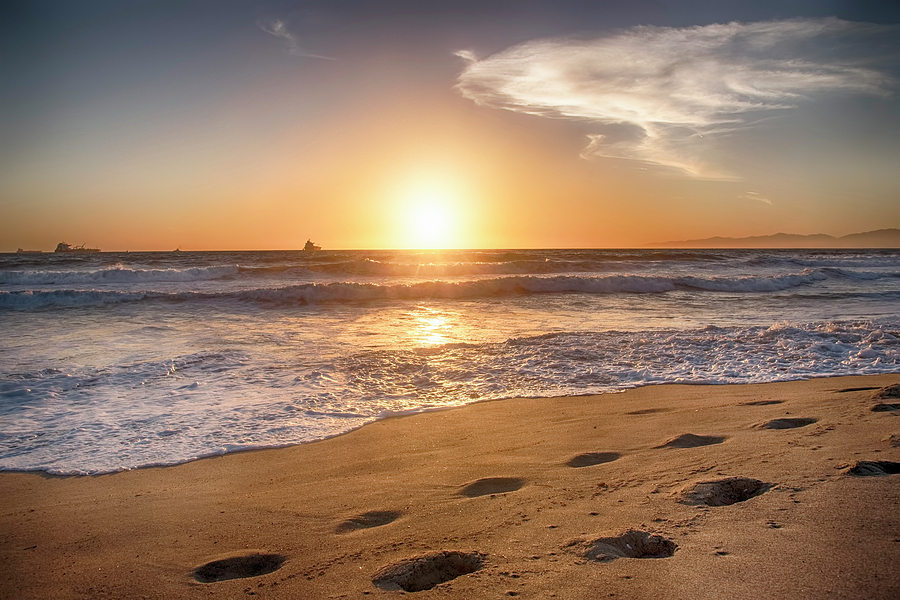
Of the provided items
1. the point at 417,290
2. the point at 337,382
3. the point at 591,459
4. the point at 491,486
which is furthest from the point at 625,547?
the point at 417,290

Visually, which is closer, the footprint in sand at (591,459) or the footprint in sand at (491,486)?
the footprint in sand at (491,486)

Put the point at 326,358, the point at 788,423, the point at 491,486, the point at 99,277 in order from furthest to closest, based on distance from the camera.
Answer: the point at 99,277 < the point at 326,358 < the point at 788,423 < the point at 491,486

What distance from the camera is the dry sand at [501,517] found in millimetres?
2043

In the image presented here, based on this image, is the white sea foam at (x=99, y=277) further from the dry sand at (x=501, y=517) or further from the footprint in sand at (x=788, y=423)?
the footprint in sand at (x=788, y=423)

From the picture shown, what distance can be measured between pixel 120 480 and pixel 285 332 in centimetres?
660

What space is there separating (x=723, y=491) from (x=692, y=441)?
1.23 m

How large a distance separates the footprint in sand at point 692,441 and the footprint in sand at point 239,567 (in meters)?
2.73

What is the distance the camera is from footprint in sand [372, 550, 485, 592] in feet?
7.07

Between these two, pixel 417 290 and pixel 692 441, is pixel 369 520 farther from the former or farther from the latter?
pixel 417 290

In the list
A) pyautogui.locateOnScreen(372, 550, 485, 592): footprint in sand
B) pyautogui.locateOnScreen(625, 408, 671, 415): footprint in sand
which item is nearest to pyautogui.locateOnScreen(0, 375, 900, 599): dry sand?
pyautogui.locateOnScreen(372, 550, 485, 592): footprint in sand

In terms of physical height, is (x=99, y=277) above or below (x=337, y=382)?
above

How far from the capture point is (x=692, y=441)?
3.94m

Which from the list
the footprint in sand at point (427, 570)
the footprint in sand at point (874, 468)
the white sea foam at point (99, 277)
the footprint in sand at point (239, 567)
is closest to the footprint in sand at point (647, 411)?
the footprint in sand at point (874, 468)

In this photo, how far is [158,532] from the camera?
9.29 feet
